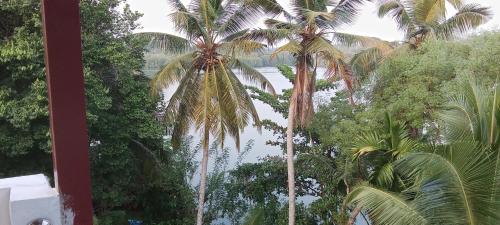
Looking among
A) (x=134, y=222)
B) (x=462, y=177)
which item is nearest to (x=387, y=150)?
(x=462, y=177)

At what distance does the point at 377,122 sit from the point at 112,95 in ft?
19.5

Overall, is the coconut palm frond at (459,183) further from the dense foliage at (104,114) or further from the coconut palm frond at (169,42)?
the coconut palm frond at (169,42)

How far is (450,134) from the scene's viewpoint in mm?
5148

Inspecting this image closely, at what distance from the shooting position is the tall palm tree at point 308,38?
9211mm

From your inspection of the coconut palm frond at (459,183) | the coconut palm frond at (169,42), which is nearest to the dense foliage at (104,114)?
the coconut palm frond at (169,42)

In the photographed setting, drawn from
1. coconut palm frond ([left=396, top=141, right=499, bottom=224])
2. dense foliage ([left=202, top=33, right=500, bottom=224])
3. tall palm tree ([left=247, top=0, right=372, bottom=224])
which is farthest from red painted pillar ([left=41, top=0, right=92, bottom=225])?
tall palm tree ([left=247, top=0, right=372, bottom=224])

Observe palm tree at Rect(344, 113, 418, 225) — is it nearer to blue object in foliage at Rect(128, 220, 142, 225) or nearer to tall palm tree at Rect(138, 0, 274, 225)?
tall palm tree at Rect(138, 0, 274, 225)

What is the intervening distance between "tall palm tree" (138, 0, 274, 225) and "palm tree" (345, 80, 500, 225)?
17.0ft

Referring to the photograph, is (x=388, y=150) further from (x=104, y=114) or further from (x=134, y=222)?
(x=134, y=222)

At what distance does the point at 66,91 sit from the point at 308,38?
866 cm

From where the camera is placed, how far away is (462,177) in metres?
4.23

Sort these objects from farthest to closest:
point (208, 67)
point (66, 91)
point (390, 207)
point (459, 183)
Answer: point (208, 67)
point (390, 207)
point (459, 183)
point (66, 91)

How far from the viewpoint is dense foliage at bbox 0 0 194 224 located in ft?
27.6

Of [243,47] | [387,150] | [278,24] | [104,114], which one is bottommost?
A: [387,150]
